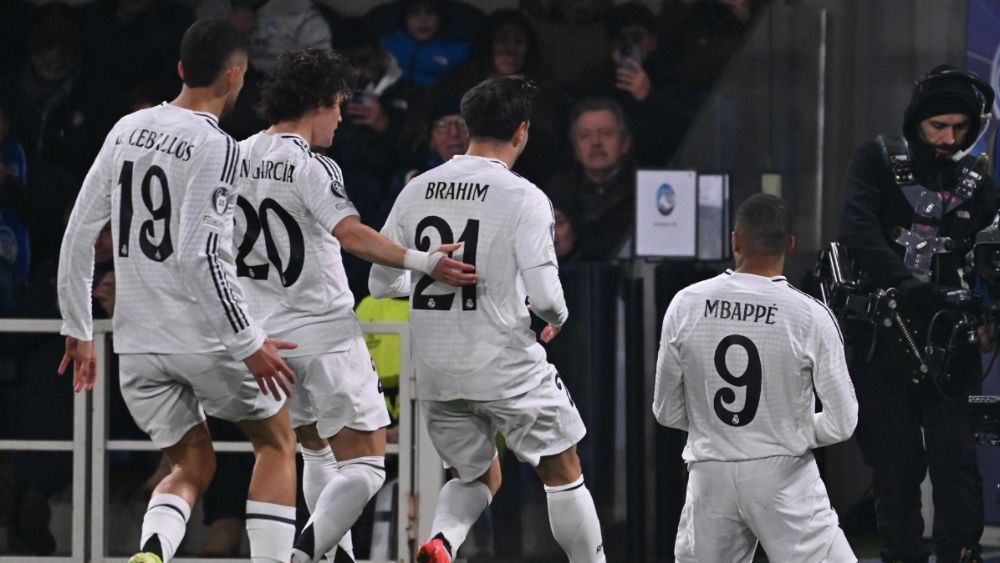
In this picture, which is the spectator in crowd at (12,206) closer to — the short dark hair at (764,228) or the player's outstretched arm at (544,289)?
the player's outstretched arm at (544,289)

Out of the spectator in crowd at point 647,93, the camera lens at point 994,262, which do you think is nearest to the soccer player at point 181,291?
the camera lens at point 994,262

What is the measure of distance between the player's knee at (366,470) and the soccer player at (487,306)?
0.26m

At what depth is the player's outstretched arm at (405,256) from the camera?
14.8ft

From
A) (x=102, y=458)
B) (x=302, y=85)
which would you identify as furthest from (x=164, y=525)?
(x=102, y=458)

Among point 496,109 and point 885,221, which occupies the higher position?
point 496,109

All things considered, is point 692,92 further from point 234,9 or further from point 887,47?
point 234,9

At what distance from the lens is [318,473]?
5.23 meters

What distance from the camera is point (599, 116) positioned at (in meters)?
7.48

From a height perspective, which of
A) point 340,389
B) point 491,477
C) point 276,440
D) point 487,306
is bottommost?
point 491,477

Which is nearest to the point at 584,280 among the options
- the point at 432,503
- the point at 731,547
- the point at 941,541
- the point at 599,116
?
the point at 599,116

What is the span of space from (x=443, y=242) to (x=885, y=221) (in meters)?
1.82

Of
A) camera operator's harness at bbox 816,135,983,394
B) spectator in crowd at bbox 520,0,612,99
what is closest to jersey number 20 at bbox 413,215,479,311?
camera operator's harness at bbox 816,135,983,394

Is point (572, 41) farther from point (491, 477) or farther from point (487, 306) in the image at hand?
point (487, 306)

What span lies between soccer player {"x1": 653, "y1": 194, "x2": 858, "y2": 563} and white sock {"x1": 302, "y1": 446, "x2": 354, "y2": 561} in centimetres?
132
